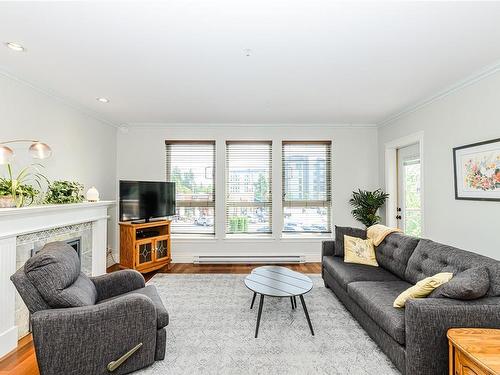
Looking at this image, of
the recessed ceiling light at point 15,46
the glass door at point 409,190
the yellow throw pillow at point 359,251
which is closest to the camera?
the recessed ceiling light at point 15,46

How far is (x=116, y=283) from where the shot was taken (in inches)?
95.8

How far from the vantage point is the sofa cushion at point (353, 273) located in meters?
2.77

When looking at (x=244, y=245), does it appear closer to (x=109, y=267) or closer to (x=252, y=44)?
(x=109, y=267)

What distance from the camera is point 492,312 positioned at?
1.70m

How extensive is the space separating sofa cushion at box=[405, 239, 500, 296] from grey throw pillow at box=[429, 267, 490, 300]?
0.08 metres

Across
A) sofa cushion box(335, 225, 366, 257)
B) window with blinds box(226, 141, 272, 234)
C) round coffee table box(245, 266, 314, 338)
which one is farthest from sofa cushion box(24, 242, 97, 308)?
window with blinds box(226, 141, 272, 234)

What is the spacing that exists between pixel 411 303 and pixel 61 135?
4284 mm

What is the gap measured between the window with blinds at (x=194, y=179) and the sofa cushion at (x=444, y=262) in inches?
133

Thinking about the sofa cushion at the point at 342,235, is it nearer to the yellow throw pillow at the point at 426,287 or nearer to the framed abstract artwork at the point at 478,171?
the framed abstract artwork at the point at 478,171

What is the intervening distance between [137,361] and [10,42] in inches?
108

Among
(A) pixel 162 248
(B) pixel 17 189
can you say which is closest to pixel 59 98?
(B) pixel 17 189

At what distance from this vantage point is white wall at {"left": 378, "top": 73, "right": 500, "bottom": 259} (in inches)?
102

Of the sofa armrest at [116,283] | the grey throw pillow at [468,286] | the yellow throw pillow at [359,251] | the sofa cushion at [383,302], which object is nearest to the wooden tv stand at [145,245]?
the sofa armrest at [116,283]

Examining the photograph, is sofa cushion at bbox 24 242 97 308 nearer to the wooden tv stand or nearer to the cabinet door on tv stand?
the wooden tv stand
